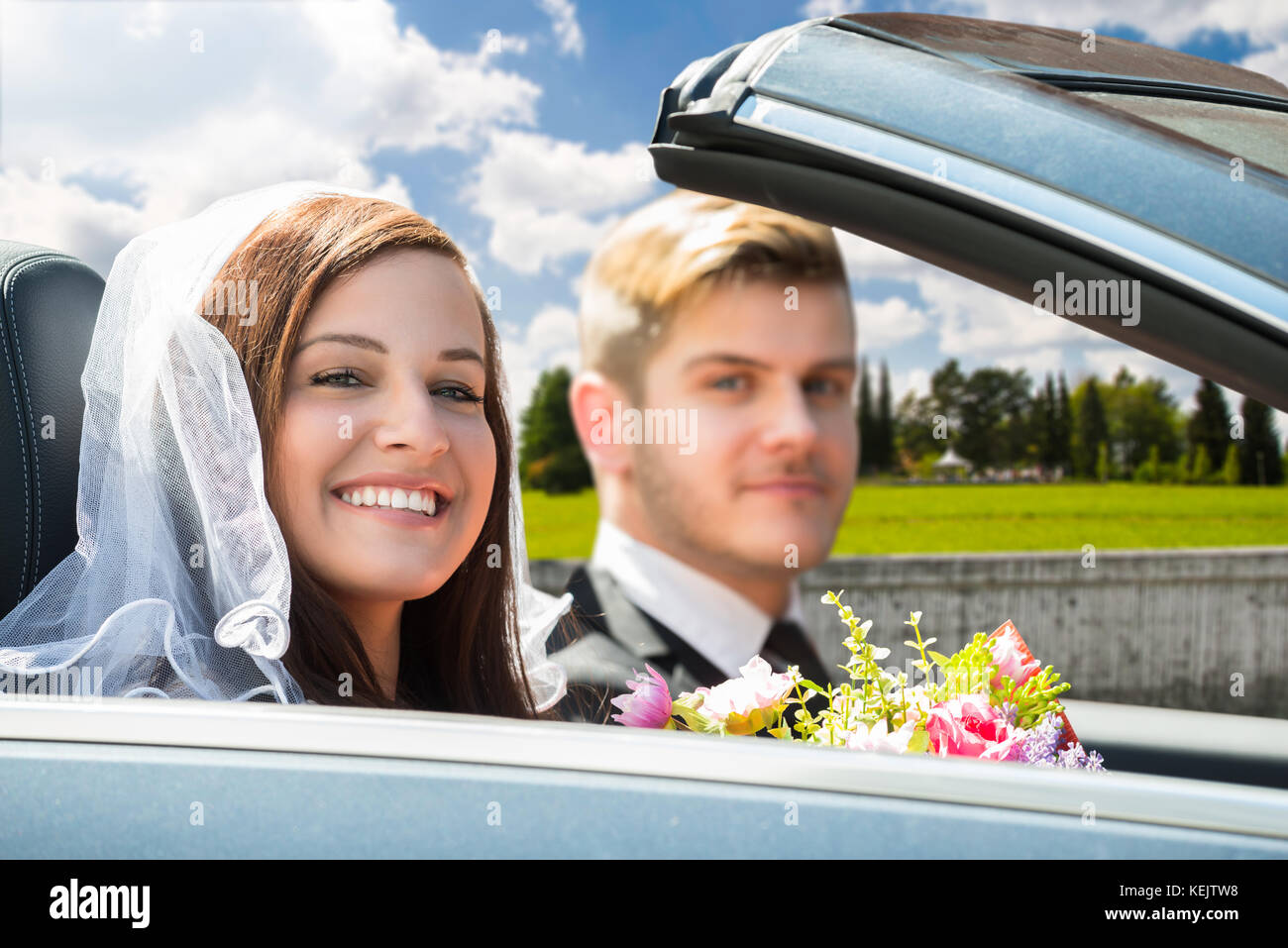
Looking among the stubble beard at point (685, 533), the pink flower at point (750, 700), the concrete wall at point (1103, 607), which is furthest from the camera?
the concrete wall at point (1103, 607)

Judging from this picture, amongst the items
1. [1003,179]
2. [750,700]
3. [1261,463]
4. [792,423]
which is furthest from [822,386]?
[1261,463]

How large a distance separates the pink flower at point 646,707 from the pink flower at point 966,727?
32cm

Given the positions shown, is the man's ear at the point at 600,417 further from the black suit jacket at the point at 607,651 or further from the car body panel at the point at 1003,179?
the car body panel at the point at 1003,179

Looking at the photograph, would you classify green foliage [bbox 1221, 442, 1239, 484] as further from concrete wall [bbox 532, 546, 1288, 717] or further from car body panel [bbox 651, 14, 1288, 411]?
car body panel [bbox 651, 14, 1288, 411]

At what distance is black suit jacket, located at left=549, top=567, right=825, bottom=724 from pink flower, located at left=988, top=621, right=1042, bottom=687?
0.86 m

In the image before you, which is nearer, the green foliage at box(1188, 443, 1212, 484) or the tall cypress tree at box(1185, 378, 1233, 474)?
the tall cypress tree at box(1185, 378, 1233, 474)

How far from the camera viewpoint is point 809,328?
11.6 ft

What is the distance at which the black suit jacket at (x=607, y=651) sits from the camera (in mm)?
2180

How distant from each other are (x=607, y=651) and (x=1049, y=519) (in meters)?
22.7

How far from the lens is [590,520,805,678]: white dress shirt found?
353 cm

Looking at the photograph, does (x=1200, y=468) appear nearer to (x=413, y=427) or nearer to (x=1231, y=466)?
(x=1231, y=466)

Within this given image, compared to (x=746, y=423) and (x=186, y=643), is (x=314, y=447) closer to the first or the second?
(x=186, y=643)

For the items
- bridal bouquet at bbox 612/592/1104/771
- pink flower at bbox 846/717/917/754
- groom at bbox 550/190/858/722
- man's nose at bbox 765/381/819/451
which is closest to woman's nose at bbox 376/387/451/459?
bridal bouquet at bbox 612/592/1104/771

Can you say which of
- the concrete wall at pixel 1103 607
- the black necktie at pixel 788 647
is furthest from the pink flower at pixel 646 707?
the concrete wall at pixel 1103 607
